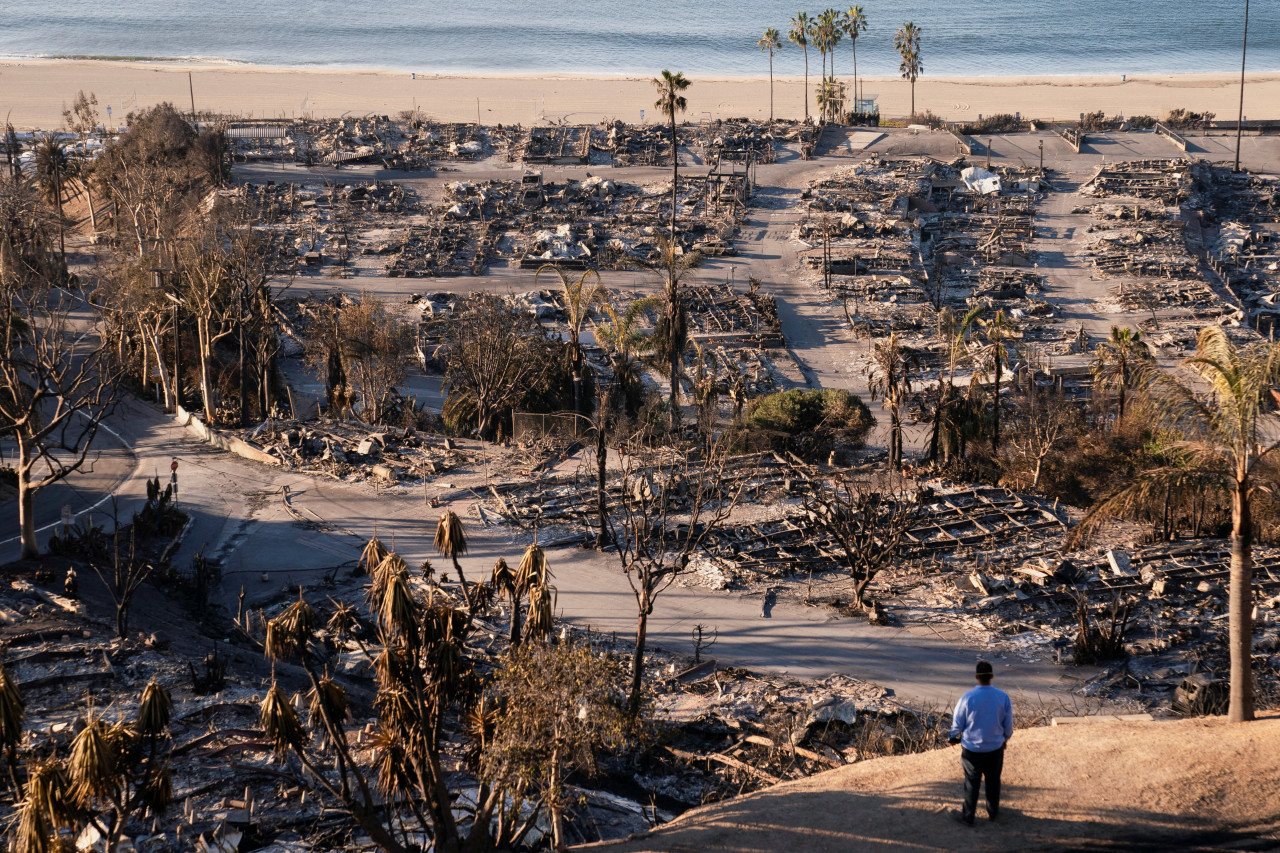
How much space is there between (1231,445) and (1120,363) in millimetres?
23760

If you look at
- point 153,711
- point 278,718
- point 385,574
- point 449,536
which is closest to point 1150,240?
point 449,536

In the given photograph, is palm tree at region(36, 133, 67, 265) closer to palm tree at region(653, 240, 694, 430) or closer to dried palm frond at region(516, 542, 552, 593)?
palm tree at region(653, 240, 694, 430)

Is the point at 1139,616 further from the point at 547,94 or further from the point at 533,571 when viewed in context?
the point at 547,94

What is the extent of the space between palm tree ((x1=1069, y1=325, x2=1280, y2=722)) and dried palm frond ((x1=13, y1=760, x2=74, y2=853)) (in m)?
13.8

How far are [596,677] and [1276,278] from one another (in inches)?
2206

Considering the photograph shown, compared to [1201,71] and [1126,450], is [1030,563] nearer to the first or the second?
[1126,450]

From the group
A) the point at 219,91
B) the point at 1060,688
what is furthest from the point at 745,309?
the point at 219,91

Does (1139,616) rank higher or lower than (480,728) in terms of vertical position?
lower

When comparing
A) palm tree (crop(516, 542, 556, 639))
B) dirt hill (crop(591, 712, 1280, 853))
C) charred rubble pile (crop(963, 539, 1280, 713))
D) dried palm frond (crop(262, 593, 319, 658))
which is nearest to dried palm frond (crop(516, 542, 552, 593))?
palm tree (crop(516, 542, 556, 639))

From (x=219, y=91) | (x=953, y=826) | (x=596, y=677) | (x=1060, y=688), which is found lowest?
(x=1060, y=688)

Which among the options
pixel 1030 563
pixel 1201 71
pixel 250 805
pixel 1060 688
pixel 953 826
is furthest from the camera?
pixel 1201 71

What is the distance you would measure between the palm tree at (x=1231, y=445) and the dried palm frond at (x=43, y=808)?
45.2ft

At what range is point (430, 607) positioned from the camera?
14.9 meters

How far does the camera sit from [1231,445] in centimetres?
1628
